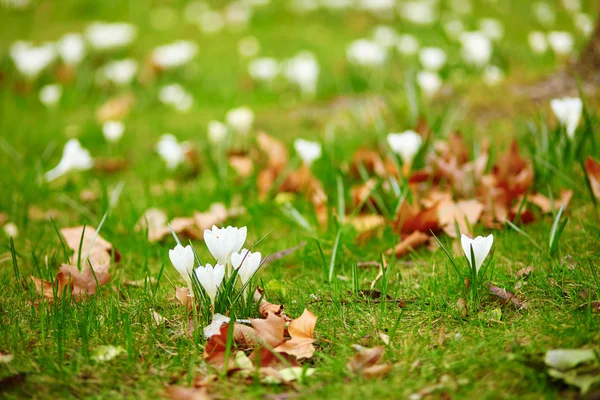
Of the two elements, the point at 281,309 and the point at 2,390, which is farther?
the point at 281,309

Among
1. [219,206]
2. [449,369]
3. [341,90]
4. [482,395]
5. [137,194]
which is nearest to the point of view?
[482,395]

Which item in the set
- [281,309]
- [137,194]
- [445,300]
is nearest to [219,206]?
[137,194]

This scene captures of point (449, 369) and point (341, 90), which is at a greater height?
point (341, 90)

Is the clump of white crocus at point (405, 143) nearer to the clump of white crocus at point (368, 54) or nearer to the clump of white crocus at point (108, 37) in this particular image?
the clump of white crocus at point (368, 54)

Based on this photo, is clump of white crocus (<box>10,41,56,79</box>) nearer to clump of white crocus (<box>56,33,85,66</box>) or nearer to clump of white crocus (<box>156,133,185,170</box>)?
clump of white crocus (<box>56,33,85,66</box>)

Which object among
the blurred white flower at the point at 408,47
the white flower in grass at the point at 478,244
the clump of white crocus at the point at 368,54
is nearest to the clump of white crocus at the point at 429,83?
the clump of white crocus at the point at 368,54

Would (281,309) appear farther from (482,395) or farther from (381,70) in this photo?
(381,70)

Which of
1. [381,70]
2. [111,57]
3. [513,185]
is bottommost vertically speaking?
[513,185]
